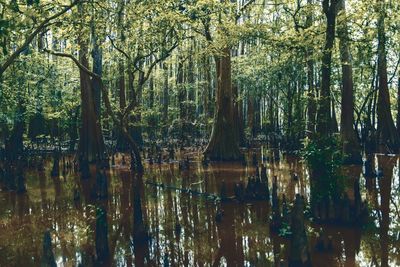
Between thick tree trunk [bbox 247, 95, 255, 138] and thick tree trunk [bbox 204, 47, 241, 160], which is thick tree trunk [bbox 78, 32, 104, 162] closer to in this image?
thick tree trunk [bbox 204, 47, 241, 160]

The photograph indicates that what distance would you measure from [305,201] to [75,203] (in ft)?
14.3

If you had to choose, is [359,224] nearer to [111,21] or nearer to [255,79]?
[111,21]

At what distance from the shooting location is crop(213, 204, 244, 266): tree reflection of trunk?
5.01 metres

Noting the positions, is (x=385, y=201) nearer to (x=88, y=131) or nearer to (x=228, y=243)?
(x=228, y=243)

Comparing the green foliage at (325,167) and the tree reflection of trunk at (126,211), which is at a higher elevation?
the green foliage at (325,167)

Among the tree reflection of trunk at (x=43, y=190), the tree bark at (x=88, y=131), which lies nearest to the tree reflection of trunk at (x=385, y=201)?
the tree reflection of trunk at (x=43, y=190)

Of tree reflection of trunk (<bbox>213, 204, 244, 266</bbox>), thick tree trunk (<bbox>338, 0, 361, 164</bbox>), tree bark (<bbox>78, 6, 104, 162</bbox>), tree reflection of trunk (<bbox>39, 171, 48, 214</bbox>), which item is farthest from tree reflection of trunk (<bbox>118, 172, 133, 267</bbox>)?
thick tree trunk (<bbox>338, 0, 361, 164</bbox>)

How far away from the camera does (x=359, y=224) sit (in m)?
6.05

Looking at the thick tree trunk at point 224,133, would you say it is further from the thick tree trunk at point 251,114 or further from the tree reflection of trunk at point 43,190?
the thick tree trunk at point 251,114

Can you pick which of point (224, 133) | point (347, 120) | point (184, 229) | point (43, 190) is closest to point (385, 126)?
point (347, 120)

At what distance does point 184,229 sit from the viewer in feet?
20.6

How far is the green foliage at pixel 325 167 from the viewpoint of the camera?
6.26 meters

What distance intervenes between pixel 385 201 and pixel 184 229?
12.0 ft

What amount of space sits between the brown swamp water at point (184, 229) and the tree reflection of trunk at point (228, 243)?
1cm
